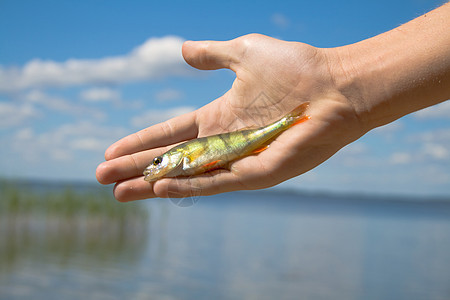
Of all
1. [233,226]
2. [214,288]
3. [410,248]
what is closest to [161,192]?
[214,288]

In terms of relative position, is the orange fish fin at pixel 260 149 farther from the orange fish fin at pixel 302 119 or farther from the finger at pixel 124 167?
the finger at pixel 124 167

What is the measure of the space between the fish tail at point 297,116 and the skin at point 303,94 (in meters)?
0.04

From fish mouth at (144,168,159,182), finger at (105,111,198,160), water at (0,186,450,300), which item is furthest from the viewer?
water at (0,186,450,300)

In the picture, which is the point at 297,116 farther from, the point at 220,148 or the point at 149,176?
the point at 149,176

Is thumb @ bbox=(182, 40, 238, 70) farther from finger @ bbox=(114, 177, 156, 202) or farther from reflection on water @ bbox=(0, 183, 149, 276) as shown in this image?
reflection on water @ bbox=(0, 183, 149, 276)

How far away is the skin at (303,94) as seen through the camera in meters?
3.15

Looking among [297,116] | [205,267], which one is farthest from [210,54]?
[205,267]

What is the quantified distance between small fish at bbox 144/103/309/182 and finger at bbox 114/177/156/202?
11.1 inches

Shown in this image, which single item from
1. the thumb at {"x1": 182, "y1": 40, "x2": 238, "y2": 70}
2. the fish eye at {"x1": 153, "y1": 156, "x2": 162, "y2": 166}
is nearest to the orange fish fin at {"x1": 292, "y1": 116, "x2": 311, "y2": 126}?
the thumb at {"x1": 182, "y1": 40, "x2": 238, "y2": 70}

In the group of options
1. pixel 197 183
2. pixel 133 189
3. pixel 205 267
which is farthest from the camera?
pixel 205 267

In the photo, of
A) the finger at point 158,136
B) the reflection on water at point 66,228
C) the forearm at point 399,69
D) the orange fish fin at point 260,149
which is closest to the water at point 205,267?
the reflection on water at point 66,228

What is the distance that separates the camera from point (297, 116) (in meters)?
3.43

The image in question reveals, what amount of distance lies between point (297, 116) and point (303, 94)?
0.66 feet

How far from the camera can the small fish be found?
3465 millimetres
